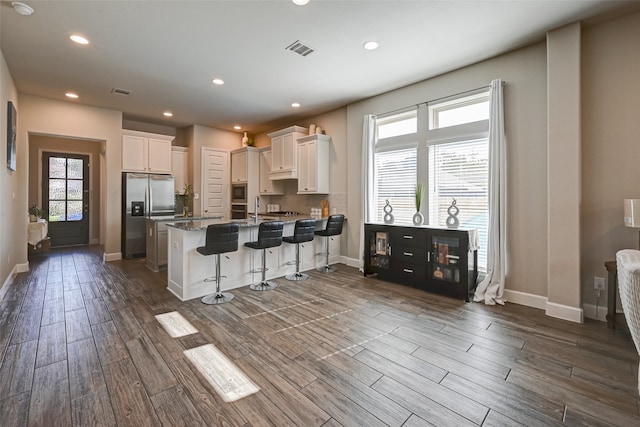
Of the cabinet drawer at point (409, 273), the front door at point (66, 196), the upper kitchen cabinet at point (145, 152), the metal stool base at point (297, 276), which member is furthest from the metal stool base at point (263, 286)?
the front door at point (66, 196)

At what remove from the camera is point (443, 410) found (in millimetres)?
1698

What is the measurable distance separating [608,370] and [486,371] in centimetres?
91

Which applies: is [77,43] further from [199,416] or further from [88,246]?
Answer: [88,246]

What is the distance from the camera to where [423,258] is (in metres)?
3.90

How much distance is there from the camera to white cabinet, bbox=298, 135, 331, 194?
18.2 ft

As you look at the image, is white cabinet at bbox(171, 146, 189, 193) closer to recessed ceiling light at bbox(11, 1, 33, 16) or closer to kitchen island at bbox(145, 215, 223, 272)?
kitchen island at bbox(145, 215, 223, 272)

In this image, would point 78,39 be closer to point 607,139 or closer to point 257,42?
point 257,42

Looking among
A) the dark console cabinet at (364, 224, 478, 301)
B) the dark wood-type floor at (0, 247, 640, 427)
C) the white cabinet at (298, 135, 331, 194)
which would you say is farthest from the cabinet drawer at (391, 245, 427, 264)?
the white cabinet at (298, 135, 331, 194)

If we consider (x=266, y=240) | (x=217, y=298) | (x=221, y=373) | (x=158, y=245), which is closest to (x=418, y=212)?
(x=266, y=240)

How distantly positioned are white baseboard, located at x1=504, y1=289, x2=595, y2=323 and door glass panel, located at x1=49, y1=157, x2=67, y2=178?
986cm

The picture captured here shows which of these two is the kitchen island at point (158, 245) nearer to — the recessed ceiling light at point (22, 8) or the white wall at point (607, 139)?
the recessed ceiling light at point (22, 8)

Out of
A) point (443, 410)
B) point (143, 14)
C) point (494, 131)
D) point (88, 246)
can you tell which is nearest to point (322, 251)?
point (494, 131)

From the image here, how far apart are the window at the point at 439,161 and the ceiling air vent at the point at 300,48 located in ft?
6.36

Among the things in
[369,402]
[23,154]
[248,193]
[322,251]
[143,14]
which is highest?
[143,14]
